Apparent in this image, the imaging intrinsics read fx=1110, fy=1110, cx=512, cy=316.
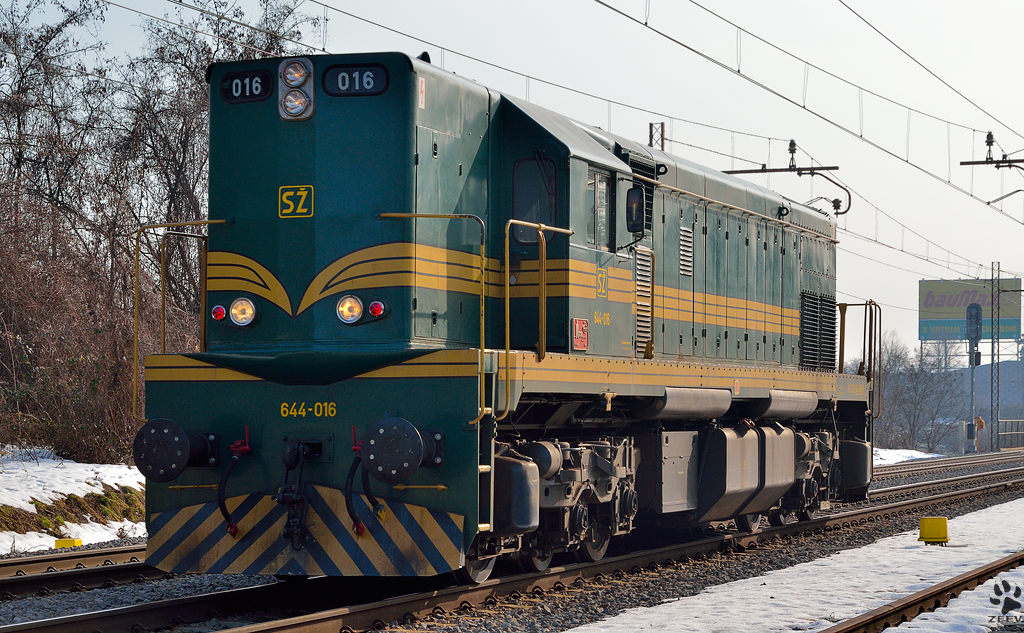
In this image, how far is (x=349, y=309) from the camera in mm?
7656

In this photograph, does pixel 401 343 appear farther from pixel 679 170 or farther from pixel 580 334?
pixel 679 170

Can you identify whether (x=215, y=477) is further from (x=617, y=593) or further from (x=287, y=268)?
(x=617, y=593)

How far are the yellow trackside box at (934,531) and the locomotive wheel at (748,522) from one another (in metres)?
1.78

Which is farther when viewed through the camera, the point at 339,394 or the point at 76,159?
the point at 76,159

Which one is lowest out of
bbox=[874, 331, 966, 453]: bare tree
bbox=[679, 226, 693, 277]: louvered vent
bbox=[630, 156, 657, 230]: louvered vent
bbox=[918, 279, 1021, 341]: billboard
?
bbox=[874, 331, 966, 453]: bare tree

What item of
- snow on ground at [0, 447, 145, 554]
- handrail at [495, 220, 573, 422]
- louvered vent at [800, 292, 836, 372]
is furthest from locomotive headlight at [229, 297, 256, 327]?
louvered vent at [800, 292, 836, 372]

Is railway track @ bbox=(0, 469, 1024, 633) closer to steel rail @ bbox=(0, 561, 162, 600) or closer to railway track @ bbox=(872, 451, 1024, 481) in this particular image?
steel rail @ bbox=(0, 561, 162, 600)

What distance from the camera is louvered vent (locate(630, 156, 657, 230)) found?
10078 millimetres

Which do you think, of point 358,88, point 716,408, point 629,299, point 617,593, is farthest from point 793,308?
point 358,88

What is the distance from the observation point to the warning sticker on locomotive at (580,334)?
27.8 feet

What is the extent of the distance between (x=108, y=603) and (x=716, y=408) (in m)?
5.62

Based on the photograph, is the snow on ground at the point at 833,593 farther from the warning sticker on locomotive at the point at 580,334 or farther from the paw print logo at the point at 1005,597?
the warning sticker on locomotive at the point at 580,334

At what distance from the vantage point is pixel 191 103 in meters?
20.9

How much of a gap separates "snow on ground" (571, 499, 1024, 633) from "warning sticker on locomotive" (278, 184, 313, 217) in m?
3.40
